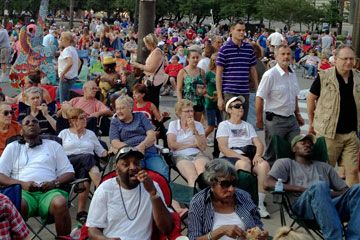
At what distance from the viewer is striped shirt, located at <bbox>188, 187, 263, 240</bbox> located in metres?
4.82

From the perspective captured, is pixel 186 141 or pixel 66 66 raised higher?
pixel 66 66

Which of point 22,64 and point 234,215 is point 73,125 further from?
point 22,64

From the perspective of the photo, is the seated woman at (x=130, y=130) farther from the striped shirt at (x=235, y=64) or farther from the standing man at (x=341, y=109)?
the standing man at (x=341, y=109)

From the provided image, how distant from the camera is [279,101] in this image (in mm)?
7355

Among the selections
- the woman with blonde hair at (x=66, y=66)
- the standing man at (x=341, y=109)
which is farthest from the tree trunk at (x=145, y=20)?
the standing man at (x=341, y=109)

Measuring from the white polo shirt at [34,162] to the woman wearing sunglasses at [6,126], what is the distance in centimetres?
90

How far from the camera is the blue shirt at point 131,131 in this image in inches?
287

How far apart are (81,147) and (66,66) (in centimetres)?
425

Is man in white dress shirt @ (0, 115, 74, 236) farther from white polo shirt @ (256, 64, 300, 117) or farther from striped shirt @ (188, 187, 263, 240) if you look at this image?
white polo shirt @ (256, 64, 300, 117)

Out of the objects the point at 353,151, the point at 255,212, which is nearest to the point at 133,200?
the point at 255,212

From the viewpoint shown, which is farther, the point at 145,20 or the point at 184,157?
the point at 145,20

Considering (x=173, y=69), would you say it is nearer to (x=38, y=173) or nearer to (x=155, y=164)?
(x=155, y=164)

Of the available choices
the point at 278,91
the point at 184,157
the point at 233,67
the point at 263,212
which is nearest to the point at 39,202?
the point at 184,157

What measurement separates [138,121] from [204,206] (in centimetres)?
269
